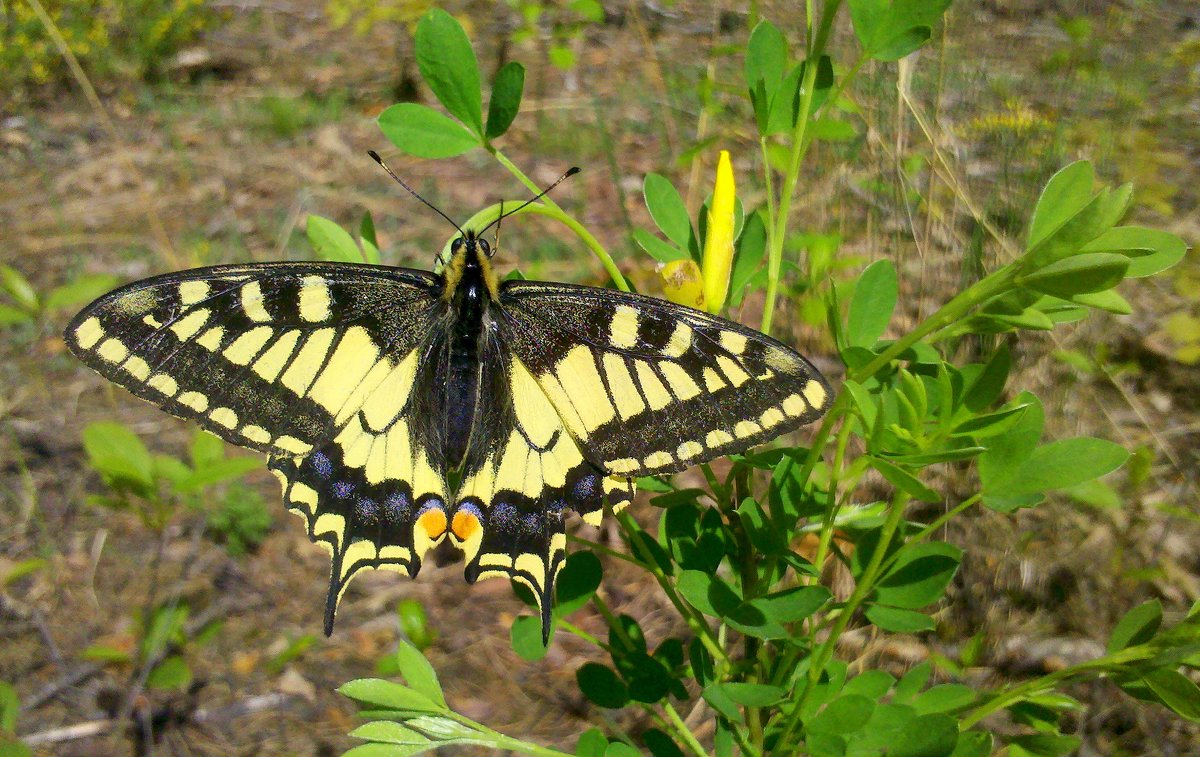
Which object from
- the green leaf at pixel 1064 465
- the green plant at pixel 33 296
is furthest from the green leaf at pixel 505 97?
the green plant at pixel 33 296

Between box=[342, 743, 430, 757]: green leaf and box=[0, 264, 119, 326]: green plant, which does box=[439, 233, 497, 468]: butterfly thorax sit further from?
box=[0, 264, 119, 326]: green plant

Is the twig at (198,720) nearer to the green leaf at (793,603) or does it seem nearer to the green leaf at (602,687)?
the green leaf at (602,687)

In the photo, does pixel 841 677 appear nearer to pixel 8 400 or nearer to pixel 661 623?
pixel 661 623

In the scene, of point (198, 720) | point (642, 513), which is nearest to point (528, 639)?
point (642, 513)

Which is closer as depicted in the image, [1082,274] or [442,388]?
[1082,274]

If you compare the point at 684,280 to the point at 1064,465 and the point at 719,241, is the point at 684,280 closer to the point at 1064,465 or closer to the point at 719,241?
the point at 719,241

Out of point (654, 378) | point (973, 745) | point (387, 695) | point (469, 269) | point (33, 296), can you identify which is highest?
point (33, 296)
